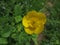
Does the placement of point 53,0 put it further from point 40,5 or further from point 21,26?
point 21,26

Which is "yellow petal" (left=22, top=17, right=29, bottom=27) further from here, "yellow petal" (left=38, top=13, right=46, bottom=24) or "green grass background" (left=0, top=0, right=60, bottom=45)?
"yellow petal" (left=38, top=13, right=46, bottom=24)

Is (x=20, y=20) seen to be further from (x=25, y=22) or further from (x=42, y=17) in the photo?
(x=42, y=17)

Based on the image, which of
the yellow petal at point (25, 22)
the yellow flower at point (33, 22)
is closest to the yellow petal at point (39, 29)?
the yellow flower at point (33, 22)

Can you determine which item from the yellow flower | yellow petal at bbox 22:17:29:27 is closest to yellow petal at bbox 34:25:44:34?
the yellow flower

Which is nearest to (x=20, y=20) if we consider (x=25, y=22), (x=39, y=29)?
(x=25, y=22)

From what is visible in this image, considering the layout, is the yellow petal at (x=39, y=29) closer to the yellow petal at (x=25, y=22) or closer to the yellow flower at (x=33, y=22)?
the yellow flower at (x=33, y=22)
